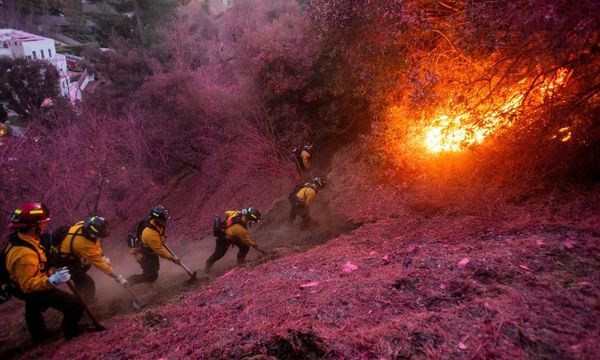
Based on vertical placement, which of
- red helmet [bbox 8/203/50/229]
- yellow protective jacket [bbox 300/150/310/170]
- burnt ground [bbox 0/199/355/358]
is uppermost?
yellow protective jacket [bbox 300/150/310/170]

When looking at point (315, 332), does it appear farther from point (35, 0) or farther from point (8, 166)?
point (35, 0)

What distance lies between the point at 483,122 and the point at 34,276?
851 centimetres

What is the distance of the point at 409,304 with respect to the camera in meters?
4.21

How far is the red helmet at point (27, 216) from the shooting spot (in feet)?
16.6

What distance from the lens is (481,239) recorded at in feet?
19.6

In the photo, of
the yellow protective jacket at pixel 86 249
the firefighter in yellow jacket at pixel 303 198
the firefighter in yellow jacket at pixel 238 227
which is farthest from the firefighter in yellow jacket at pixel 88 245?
the firefighter in yellow jacket at pixel 303 198

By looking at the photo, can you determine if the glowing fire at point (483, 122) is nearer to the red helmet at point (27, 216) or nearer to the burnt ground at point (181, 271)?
the burnt ground at point (181, 271)

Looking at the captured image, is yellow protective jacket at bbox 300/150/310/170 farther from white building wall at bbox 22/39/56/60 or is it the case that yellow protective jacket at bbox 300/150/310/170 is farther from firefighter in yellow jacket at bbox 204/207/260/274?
white building wall at bbox 22/39/56/60

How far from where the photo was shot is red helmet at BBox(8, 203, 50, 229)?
5066 mm

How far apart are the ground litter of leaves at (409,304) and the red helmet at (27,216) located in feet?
6.21

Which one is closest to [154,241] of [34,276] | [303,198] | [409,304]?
[34,276]

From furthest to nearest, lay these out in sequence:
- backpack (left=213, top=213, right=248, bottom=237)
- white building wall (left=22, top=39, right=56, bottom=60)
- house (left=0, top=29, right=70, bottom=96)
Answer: white building wall (left=22, top=39, right=56, bottom=60), house (left=0, top=29, right=70, bottom=96), backpack (left=213, top=213, right=248, bottom=237)

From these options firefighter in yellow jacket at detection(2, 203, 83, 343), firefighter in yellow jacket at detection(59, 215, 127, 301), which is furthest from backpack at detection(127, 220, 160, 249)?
firefighter in yellow jacket at detection(2, 203, 83, 343)

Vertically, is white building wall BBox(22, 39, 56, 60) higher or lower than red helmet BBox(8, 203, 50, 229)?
higher
